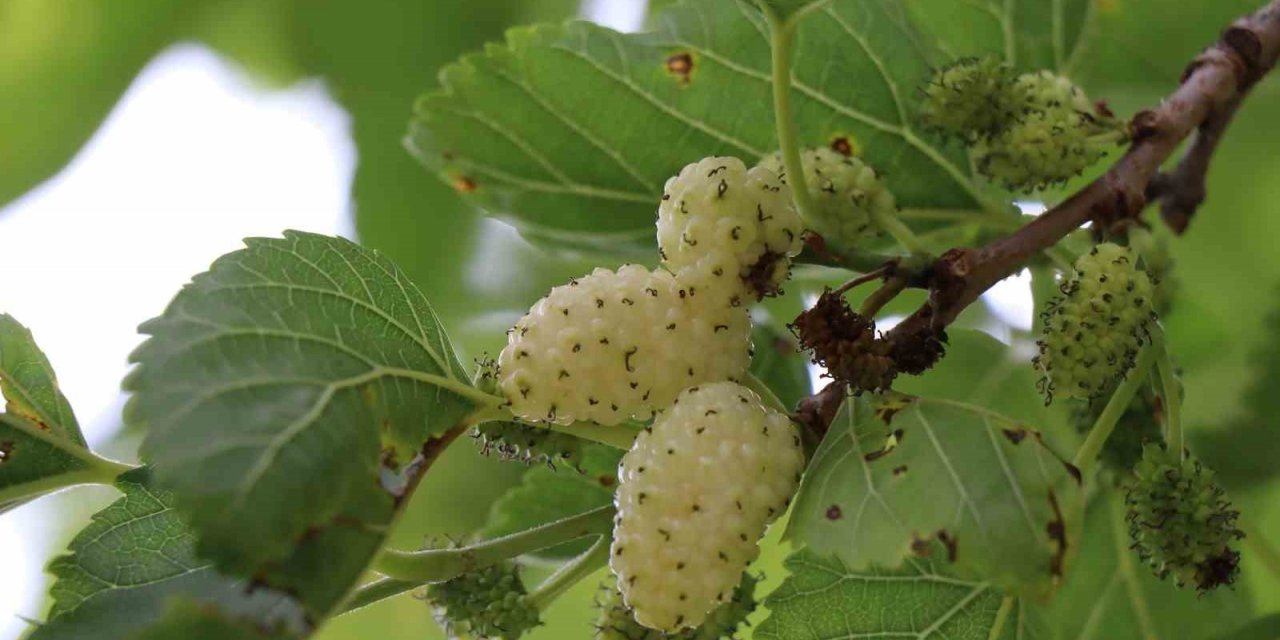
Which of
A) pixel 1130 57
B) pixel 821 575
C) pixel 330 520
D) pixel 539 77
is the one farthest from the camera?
pixel 1130 57

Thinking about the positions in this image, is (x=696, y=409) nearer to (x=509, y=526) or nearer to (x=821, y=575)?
(x=821, y=575)

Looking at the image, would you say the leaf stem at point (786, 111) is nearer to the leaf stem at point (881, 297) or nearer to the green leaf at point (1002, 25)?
the leaf stem at point (881, 297)

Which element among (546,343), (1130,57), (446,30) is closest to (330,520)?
(546,343)

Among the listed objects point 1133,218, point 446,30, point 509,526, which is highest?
point 446,30

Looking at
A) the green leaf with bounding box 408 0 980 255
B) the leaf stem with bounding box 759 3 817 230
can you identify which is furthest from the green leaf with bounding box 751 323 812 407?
the leaf stem with bounding box 759 3 817 230

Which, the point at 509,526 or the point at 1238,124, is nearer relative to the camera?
the point at 509,526

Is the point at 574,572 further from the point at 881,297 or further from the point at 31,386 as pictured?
the point at 31,386

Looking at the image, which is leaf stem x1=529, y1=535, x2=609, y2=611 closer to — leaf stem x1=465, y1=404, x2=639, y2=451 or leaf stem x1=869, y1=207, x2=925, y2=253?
leaf stem x1=465, y1=404, x2=639, y2=451

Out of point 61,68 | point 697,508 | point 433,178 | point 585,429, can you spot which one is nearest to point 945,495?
point 697,508
